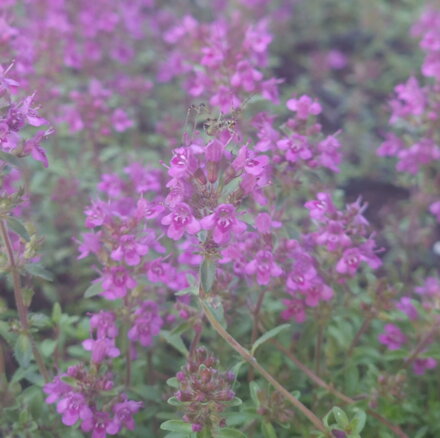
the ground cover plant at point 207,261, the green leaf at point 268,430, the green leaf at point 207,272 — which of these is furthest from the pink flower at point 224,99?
the green leaf at point 268,430

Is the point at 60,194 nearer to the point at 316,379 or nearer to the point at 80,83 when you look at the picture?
the point at 80,83

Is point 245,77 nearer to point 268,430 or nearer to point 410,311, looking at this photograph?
point 410,311

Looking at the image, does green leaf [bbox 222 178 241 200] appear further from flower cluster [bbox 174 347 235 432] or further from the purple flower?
the purple flower

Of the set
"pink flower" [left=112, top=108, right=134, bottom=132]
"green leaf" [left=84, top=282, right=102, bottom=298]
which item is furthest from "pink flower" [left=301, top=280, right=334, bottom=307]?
"pink flower" [left=112, top=108, right=134, bottom=132]

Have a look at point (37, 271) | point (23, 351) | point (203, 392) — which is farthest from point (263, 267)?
point (23, 351)

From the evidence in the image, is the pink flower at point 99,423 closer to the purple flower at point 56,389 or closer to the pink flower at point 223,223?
the purple flower at point 56,389

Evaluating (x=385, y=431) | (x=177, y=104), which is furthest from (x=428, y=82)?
(x=385, y=431)
